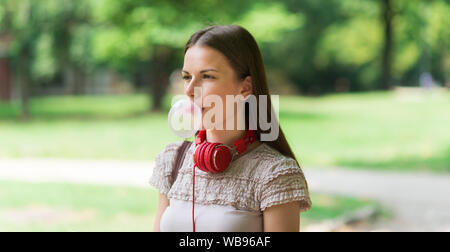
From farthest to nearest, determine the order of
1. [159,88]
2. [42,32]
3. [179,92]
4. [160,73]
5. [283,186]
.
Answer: [159,88], [160,73], [42,32], [179,92], [283,186]

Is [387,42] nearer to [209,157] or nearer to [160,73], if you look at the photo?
[160,73]

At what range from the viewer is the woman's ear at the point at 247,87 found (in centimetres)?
160

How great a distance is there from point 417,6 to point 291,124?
1481 cm

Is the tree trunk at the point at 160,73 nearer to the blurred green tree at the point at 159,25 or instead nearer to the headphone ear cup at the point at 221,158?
the blurred green tree at the point at 159,25

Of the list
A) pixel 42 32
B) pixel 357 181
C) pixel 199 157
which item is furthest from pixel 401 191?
pixel 42 32

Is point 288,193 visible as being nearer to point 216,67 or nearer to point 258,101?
point 258,101

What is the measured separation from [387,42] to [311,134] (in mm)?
17849

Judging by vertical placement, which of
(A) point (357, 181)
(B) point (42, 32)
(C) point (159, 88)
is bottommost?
(A) point (357, 181)

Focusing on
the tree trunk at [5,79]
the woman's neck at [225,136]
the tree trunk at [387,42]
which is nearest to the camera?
the woman's neck at [225,136]

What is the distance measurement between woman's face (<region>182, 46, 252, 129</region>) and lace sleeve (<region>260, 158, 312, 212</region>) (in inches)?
9.2

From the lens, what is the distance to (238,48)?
1.56 metres

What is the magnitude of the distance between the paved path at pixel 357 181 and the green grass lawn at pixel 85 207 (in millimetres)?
480

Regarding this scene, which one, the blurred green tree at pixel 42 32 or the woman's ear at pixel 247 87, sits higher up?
the blurred green tree at pixel 42 32

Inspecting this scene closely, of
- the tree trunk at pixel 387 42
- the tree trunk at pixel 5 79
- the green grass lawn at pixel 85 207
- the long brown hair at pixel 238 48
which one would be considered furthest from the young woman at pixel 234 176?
the tree trunk at pixel 387 42
